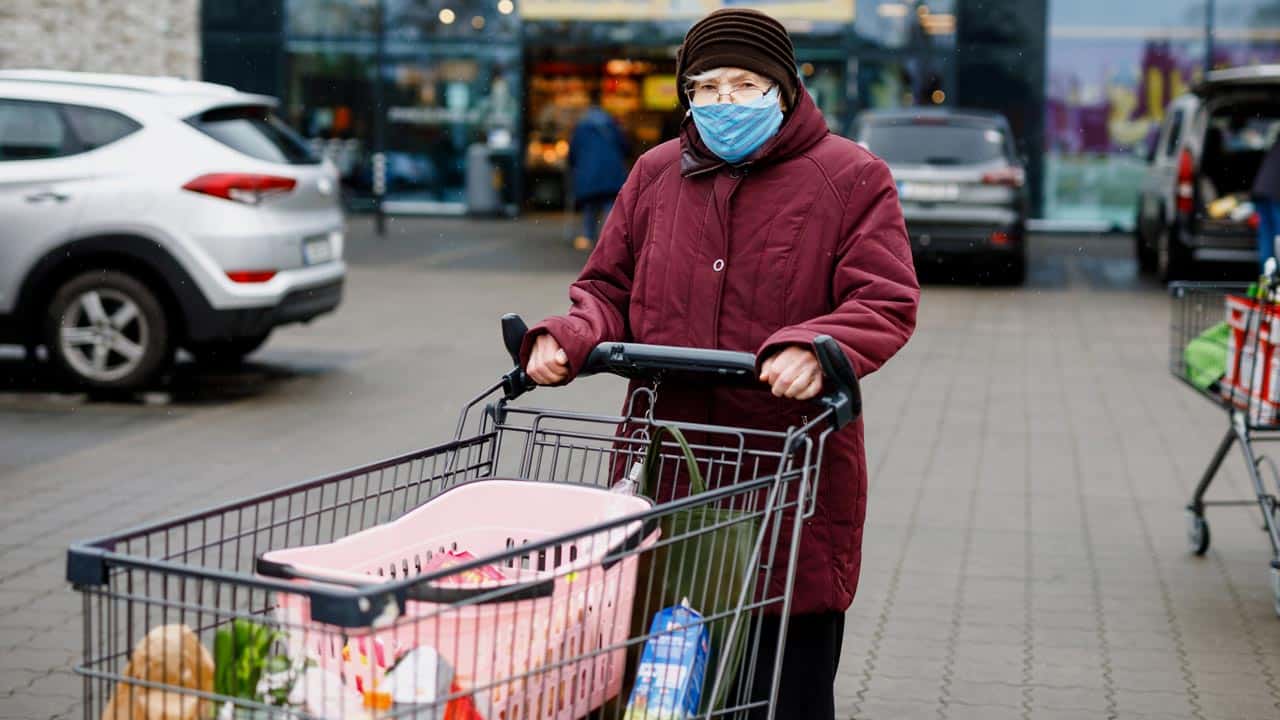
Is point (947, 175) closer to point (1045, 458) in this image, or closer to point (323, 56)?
point (1045, 458)

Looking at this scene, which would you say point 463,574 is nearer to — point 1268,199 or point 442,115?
point 1268,199

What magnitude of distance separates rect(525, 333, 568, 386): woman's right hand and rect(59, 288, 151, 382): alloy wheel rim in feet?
23.4

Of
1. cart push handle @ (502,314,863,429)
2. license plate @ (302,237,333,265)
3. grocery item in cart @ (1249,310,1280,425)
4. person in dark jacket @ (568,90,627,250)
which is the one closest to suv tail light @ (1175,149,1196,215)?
person in dark jacket @ (568,90,627,250)

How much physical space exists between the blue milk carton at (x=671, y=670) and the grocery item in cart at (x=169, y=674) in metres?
0.71

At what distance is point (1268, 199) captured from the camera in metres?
11.6

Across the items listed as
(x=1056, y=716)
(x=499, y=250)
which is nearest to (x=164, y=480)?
(x=1056, y=716)

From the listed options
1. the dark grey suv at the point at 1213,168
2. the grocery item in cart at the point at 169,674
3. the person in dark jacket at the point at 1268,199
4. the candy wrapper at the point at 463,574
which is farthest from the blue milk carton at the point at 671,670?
the dark grey suv at the point at 1213,168

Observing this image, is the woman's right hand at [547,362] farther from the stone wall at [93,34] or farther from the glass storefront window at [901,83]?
the glass storefront window at [901,83]

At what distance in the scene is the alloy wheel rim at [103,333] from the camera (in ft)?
31.9

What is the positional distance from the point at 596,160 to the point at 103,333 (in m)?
11.5

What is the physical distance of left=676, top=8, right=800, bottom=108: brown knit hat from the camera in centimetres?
306

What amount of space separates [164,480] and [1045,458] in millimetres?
4306

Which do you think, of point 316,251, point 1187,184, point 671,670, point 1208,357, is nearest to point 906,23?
point 1187,184

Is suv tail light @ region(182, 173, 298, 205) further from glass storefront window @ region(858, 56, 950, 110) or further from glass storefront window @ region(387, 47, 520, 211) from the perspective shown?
glass storefront window @ region(387, 47, 520, 211)
